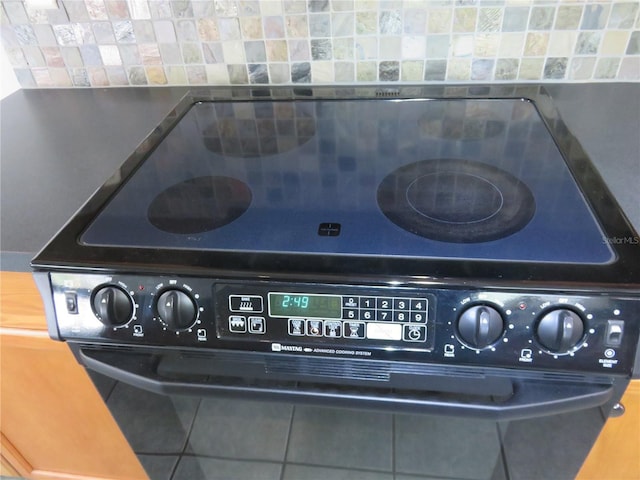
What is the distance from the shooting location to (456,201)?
26.5 inches

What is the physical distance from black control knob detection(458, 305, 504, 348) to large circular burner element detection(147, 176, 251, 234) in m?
0.31

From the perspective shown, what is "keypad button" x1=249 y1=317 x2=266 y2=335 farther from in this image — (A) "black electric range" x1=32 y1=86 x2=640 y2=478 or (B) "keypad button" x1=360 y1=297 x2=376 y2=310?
(B) "keypad button" x1=360 y1=297 x2=376 y2=310

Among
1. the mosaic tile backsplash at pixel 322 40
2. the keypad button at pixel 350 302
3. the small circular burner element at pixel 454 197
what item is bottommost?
the keypad button at pixel 350 302

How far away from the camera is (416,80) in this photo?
1032 millimetres

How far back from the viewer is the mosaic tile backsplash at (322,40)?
95 cm

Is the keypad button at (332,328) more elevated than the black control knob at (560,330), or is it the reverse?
the black control knob at (560,330)

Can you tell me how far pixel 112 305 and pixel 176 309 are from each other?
8 cm

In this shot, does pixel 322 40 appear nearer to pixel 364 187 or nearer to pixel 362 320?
pixel 364 187

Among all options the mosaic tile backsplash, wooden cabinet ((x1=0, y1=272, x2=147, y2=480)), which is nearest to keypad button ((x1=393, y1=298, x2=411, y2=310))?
wooden cabinet ((x1=0, y1=272, x2=147, y2=480))

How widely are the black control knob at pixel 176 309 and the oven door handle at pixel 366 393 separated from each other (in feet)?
0.28

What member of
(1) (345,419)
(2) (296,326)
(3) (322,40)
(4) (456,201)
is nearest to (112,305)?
(2) (296,326)

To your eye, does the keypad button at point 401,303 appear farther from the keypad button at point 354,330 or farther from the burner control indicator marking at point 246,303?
the burner control indicator marking at point 246,303

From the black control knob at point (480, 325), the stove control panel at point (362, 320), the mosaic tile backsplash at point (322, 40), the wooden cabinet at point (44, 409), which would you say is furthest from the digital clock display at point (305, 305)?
the mosaic tile backsplash at point (322, 40)

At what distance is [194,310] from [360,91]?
23.3 inches
